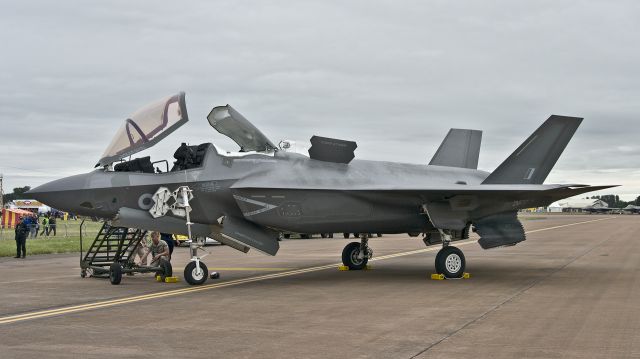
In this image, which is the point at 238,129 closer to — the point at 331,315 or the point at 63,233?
the point at 331,315

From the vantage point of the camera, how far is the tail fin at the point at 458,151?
19594 mm

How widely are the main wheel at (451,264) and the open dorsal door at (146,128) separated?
6.25m

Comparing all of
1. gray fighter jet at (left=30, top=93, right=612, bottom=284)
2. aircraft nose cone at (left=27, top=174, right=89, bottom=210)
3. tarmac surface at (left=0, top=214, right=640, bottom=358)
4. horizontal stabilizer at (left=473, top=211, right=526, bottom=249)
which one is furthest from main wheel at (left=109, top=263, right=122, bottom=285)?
horizontal stabilizer at (left=473, top=211, right=526, bottom=249)

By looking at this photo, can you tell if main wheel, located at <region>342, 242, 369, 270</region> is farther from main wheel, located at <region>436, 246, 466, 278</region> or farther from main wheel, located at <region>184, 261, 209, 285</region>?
main wheel, located at <region>184, 261, 209, 285</region>

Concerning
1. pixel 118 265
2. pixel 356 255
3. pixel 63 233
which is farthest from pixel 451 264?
pixel 63 233

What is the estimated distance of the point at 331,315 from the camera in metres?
9.88

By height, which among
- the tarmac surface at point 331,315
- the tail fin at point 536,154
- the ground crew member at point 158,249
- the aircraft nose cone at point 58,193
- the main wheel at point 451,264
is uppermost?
the tail fin at point 536,154

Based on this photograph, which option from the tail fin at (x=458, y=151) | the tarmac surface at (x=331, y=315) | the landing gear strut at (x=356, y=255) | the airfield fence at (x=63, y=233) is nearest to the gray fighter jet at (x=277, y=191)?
the tarmac surface at (x=331, y=315)

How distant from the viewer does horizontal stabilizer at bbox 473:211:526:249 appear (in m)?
15.6

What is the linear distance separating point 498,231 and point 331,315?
7.11m

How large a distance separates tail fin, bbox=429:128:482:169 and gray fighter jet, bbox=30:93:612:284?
9.98 feet

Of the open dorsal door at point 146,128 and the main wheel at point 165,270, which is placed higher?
the open dorsal door at point 146,128

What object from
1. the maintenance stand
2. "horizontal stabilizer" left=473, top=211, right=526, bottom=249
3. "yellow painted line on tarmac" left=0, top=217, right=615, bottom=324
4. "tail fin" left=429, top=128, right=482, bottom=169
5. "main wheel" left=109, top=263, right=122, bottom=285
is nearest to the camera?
"yellow painted line on tarmac" left=0, top=217, right=615, bottom=324

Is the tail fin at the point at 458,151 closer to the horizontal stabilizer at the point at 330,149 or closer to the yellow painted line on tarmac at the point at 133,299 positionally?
the yellow painted line on tarmac at the point at 133,299
